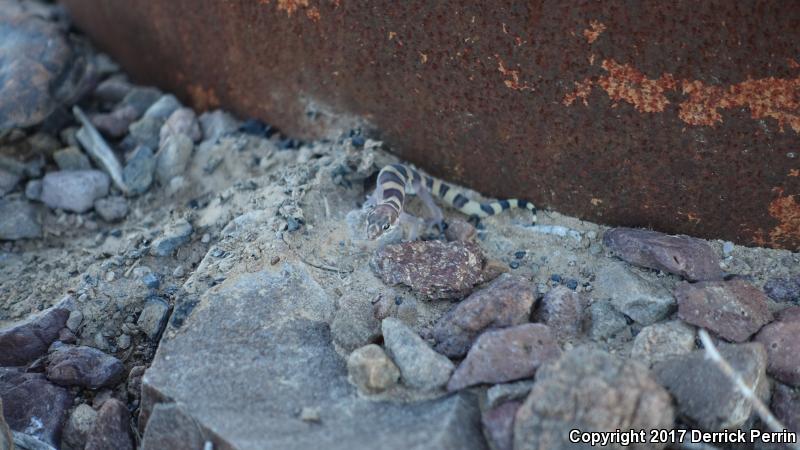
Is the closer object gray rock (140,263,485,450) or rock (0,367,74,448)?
gray rock (140,263,485,450)

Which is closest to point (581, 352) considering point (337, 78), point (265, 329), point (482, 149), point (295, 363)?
point (295, 363)

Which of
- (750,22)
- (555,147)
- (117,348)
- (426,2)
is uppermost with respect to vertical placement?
(750,22)

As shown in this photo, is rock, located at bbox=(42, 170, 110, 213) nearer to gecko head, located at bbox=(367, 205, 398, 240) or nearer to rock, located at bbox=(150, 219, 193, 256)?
rock, located at bbox=(150, 219, 193, 256)

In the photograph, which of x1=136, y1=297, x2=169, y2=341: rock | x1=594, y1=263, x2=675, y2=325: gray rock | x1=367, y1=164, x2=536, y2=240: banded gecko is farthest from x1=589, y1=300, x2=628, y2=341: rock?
x1=136, y1=297, x2=169, y2=341: rock

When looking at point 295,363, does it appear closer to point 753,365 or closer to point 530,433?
point 530,433

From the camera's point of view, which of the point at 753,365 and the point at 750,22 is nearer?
the point at 753,365

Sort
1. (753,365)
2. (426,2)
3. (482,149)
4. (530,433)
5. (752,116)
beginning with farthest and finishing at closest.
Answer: (482,149) < (426,2) < (752,116) < (753,365) < (530,433)
